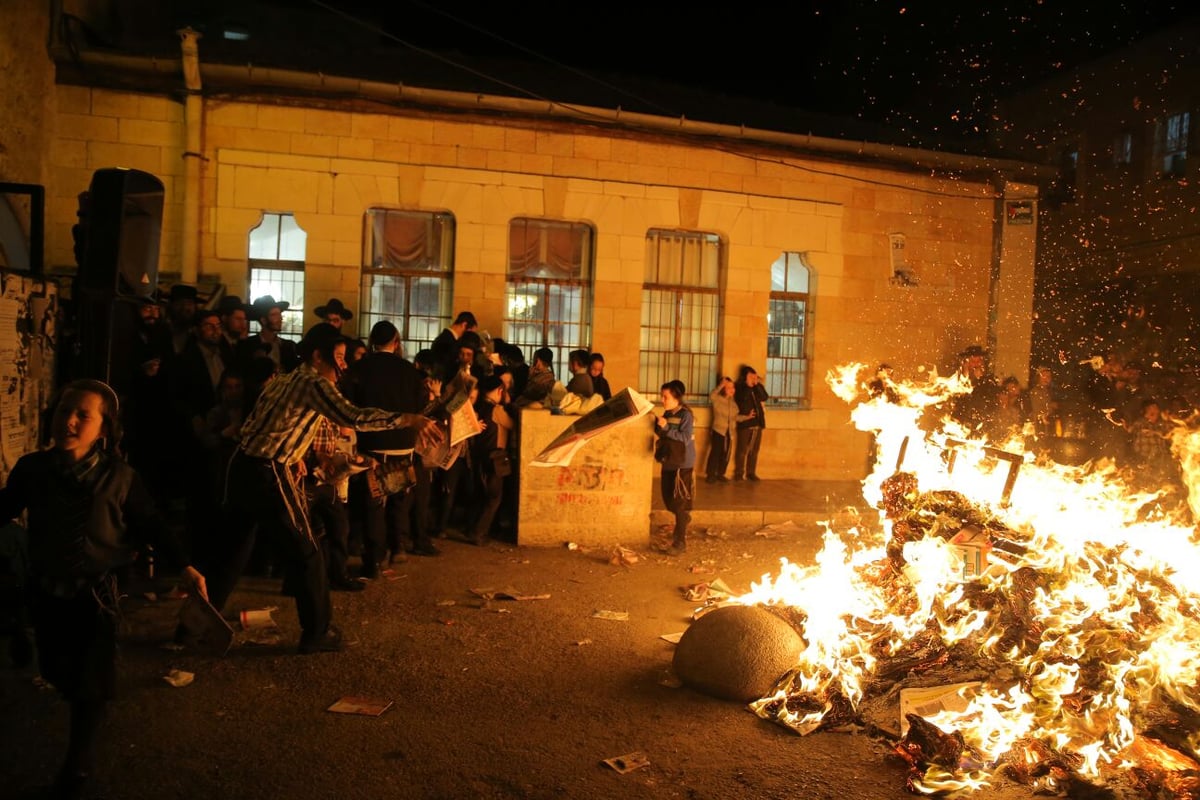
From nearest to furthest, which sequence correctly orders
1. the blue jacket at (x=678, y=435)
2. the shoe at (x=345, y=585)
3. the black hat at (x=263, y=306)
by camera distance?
the shoe at (x=345, y=585)
the blue jacket at (x=678, y=435)
the black hat at (x=263, y=306)

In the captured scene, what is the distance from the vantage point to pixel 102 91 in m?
11.7

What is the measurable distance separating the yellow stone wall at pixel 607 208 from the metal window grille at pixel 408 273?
319 millimetres

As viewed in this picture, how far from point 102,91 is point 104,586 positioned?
1018cm

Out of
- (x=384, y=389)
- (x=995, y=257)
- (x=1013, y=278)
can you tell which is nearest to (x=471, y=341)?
(x=384, y=389)

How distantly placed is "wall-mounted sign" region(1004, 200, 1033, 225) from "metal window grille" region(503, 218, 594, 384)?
297 inches

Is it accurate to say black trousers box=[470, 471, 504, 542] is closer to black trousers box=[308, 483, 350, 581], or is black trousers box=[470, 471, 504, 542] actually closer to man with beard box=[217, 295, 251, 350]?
black trousers box=[308, 483, 350, 581]

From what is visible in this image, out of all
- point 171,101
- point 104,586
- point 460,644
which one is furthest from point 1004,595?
point 171,101

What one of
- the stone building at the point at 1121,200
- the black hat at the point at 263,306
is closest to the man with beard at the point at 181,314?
the black hat at the point at 263,306

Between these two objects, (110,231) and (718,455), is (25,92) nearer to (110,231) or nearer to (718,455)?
(110,231)

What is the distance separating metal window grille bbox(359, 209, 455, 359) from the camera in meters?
13.1

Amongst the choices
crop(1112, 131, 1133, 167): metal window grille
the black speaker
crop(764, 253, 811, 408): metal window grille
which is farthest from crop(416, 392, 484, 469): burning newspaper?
crop(1112, 131, 1133, 167): metal window grille

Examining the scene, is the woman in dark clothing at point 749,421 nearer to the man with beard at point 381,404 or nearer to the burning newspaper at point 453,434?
the burning newspaper at point 453,434

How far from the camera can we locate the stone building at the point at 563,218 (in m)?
11.8

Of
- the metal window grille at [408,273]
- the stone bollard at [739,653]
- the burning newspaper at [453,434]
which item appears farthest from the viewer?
the metal window grille at [408,273]
